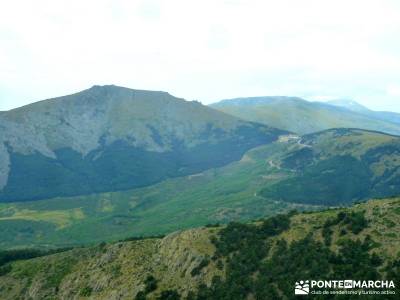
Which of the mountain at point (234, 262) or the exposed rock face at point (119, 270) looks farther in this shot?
the exposed rock face at point (119, 270)

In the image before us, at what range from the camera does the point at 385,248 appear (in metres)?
124

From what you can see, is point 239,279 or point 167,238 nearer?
point 239,279

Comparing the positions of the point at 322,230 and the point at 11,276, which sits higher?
the point at 322,230

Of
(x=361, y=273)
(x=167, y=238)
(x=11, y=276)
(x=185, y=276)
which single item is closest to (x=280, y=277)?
(x=361, y=273)

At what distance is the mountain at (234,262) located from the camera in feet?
410

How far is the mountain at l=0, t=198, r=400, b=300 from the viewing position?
12500cm

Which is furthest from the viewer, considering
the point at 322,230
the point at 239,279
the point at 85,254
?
the point at 85,254

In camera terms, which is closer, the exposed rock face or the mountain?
the mountain

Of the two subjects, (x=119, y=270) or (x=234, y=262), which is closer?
(x=234, y=262)

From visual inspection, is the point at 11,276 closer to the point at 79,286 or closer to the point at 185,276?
the point at 79,286

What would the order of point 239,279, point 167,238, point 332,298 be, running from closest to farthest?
point 332,298 → point 239,279 → point 167,238

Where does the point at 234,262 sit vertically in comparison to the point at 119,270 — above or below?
above

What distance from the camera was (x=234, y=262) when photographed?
472 ft

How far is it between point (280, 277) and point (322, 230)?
79.9 ft
